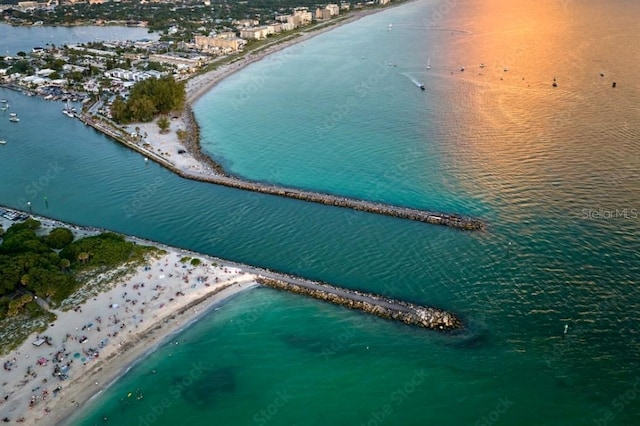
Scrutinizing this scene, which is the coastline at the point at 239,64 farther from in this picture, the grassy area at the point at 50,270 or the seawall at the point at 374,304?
the seawall at the point at 374,304

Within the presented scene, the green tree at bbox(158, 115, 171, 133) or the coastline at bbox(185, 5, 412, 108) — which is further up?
the coastline at bbox(185, 5, 412, 108)

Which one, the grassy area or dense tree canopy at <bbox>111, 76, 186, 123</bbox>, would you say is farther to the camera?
dense tree canopy at <bbox>111, 76, 186, 123</bbox>

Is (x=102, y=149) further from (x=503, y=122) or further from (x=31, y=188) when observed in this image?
(x=503, y=122)

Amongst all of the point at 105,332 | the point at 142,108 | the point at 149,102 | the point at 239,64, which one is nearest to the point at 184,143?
the point at 149,102

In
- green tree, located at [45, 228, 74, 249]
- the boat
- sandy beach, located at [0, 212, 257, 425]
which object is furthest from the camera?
the boat

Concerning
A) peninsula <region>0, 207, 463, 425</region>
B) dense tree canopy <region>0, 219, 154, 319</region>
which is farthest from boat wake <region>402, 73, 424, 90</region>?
dense tree canopy <region>0, 219, 154, 319</region>

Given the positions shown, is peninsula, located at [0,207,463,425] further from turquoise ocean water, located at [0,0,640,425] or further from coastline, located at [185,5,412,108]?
coastline, located at [185,5,412,108]

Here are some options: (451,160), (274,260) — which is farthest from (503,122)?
(274,260)

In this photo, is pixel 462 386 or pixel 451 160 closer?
pixel 462 386
